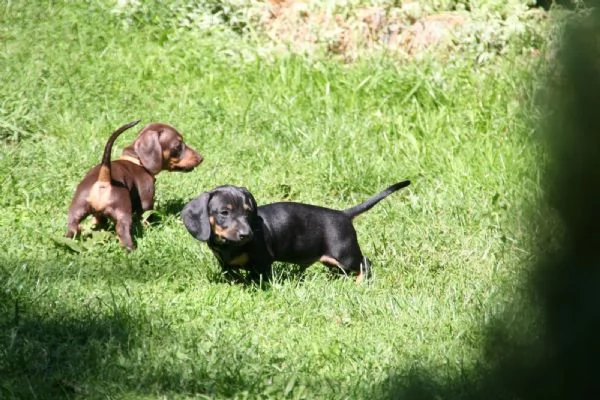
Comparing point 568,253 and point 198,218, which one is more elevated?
point 568,253

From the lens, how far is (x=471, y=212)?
6801 millimetres

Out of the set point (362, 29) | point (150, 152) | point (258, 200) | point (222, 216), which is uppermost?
point (362, 29)

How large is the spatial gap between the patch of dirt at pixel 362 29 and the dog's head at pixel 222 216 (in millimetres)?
3753

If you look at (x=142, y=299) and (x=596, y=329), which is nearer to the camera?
(x=596, y=329)

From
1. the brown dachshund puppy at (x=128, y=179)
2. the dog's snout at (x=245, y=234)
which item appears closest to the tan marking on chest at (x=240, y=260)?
the dog's snout at (x=245, y=234)

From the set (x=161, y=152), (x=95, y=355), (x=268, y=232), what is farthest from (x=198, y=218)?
(x=95, y=355)

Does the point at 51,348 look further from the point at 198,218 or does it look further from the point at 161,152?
the point at 161,152

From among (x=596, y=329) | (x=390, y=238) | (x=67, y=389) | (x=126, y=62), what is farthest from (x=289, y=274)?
(x=596, y=329)

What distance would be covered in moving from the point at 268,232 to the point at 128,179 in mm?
1206

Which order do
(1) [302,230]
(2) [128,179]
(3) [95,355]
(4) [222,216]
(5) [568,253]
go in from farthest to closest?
(2) [128,179] < (1) [302,230] < (4) [222,216] < (3) [95,355] < (5) [568,253]

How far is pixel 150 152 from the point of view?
→ 22.5 ft

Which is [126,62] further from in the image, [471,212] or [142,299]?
[142,299]

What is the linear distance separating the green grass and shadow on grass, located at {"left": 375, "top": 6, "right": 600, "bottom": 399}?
4.0 inches

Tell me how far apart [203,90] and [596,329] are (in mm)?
7507
